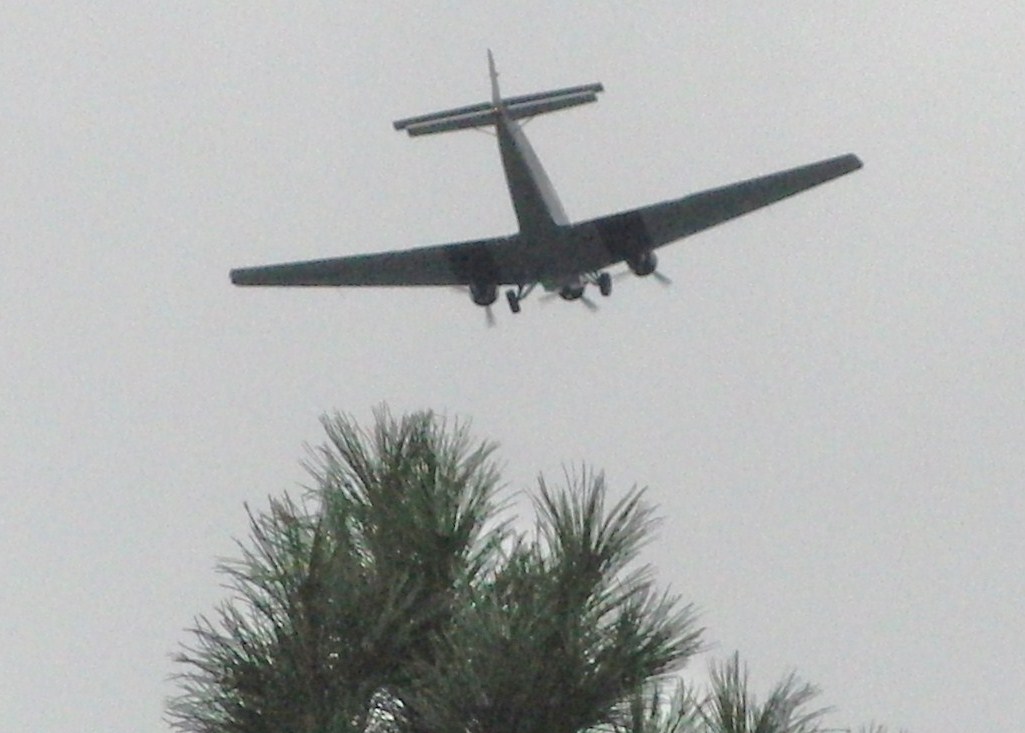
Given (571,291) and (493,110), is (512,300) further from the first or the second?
(493,110)

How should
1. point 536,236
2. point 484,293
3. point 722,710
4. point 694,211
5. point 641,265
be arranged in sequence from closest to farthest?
point 722,710
point 536,236
point 641,265
point 484,293
point 694,211

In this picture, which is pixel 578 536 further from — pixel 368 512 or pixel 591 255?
pixel 591 255

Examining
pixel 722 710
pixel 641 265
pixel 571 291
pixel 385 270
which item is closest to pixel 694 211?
pixel 641 265

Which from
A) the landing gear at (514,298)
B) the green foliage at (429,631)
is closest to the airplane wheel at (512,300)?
the landing gear at (514,298)

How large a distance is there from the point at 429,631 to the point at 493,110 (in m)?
27.9

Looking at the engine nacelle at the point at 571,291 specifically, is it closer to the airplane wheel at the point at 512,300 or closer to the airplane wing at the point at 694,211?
the airplane wing at the point at 694,211

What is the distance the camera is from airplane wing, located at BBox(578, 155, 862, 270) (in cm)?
3512

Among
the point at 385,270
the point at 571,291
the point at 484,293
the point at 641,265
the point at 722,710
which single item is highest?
the point at 385,270

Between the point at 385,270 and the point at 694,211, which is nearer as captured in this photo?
the point at 694,211

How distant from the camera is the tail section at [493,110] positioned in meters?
35.8

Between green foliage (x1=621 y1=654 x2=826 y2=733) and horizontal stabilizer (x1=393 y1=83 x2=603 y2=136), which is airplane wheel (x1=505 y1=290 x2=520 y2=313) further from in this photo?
green foliage (x1=621 y1=654 x2=826 y2=733)

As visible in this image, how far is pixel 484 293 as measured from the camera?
3591cm

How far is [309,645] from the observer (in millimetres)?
8336

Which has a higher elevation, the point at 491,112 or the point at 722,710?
the point at 491,112
